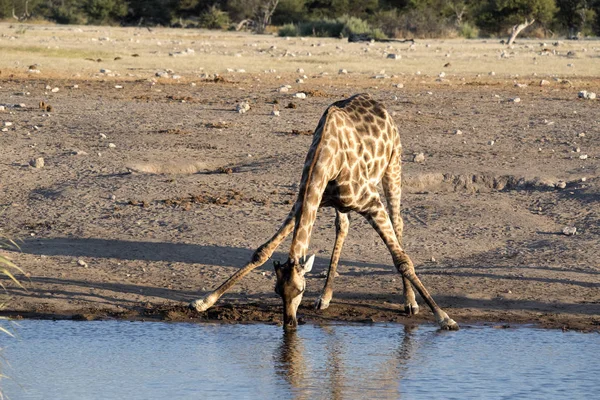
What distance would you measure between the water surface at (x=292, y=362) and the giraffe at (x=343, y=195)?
0.30m

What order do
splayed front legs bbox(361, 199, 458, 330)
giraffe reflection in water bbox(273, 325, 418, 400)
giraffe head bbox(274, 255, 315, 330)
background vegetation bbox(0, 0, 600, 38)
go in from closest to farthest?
1. giraffe reflection in water bbox(273, 325, 418, 400)
2. giraffe head bbox(274, 255, 315, 330)
3. splayed front legs bbox(361, 199, 458, 330)
4. background vegetation bbox(0, 0, 600, 38)

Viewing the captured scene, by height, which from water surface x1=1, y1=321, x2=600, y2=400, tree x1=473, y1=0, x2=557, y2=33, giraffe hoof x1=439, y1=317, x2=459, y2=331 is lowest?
water surface x1=1, y1=321, x2=600, y2=400

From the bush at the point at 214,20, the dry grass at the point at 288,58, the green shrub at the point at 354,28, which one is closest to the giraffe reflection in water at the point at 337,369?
the dry grass at the point at 288,58

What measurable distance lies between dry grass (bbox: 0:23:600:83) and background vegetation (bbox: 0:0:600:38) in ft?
19.1

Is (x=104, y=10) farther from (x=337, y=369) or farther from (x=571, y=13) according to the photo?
(x=337, y=369)

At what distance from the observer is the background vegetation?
3659 centimetres

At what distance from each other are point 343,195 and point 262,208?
277 centimetres

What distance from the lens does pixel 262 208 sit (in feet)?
32.4

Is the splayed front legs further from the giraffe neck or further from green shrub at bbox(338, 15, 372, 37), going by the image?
green shrub at bbox(338, 15, 372, 37)

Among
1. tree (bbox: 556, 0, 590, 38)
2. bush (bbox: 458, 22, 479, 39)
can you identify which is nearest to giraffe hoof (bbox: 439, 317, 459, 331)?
bush (bbox: 458, 22, 479, 39)

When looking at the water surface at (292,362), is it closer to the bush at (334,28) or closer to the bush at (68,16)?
the bush at (334,28)

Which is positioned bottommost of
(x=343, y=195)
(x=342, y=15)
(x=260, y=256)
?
(x=260, y=256)

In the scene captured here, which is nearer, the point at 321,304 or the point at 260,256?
the point at 260,256

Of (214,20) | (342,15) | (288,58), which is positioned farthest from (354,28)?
(288,58)
